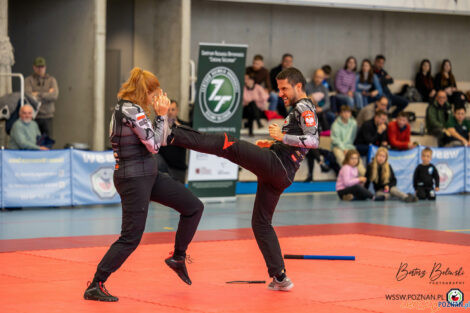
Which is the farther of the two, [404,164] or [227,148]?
[404,164]

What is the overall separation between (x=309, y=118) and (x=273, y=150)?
41 cm

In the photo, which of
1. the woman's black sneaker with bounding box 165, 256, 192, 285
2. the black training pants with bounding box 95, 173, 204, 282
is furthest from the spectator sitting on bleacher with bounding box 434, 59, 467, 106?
the black training pants with bounding box 95, 173, 204, 282

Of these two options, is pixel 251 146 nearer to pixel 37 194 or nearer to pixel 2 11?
pixel 37 194

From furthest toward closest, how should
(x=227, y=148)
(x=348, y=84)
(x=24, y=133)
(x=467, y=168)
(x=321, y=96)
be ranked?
(x=348, y=84)
(x=321, y=96)
(x=467, y=168)
(x=24, y=133)
(x=227, y=148)

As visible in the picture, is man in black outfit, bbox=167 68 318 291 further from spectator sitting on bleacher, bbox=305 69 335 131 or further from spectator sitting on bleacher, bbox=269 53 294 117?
spectator sitting on bleacher, bbox=305 69 335 131

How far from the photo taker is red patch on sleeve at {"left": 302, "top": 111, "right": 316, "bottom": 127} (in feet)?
22.2

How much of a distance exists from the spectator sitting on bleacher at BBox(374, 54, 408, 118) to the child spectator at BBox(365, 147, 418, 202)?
531cm

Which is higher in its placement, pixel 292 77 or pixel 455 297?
pixel 292 77

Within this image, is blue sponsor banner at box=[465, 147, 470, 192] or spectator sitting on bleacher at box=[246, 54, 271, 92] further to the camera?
spectator sitting on bleacher at box=[246, 54, 271, 92]

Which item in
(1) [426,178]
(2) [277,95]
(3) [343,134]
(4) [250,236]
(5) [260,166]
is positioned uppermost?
(2) [277,95]

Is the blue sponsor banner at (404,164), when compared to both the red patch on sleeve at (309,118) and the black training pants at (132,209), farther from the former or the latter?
the black training pants at (132,209)

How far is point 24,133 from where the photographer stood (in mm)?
14062

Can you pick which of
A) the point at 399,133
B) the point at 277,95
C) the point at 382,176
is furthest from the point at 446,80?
the point at 382,176

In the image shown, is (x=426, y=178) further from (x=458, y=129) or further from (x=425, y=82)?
(x=425, y=82)
